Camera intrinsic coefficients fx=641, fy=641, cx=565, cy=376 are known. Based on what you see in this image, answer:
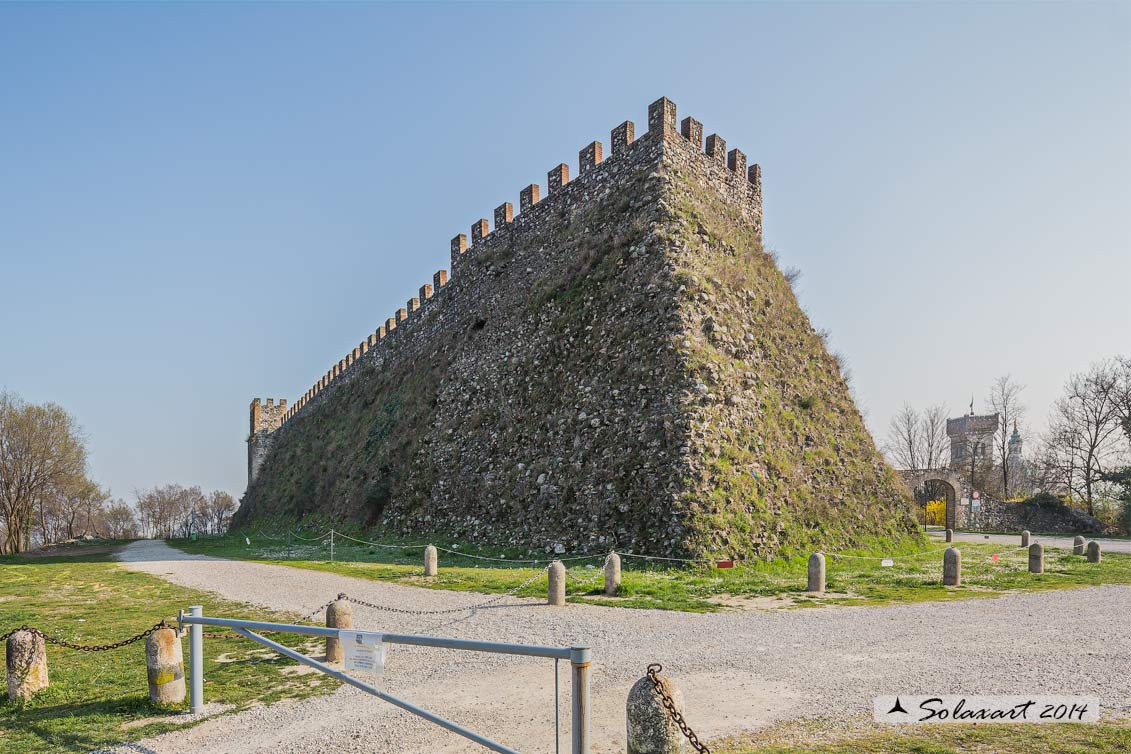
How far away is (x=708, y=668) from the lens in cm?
760

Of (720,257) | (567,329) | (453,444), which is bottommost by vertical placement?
(453,444)

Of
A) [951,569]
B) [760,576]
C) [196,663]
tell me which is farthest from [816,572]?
[196,663]

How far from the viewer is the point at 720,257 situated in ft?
70.3

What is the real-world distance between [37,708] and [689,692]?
6842mm

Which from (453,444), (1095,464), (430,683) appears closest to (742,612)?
(430,683)

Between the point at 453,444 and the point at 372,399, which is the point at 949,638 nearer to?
the point at 453,444

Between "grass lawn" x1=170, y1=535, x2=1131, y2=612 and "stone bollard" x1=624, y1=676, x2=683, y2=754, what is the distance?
7.02 m

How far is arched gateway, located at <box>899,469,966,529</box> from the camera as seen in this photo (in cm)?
3981

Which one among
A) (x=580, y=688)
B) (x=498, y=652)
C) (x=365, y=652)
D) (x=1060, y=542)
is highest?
(x=498, y=652)

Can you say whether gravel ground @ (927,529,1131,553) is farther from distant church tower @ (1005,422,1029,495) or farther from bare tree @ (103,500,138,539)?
bare tree @ (103,500,138,539)

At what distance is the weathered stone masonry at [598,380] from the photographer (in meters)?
16.6

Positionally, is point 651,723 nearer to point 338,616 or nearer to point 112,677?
point 338,616

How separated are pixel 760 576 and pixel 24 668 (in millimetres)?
12752

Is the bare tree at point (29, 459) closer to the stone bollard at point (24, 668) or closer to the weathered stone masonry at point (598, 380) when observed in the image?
the weathered stone masonry at point (598, 380)
